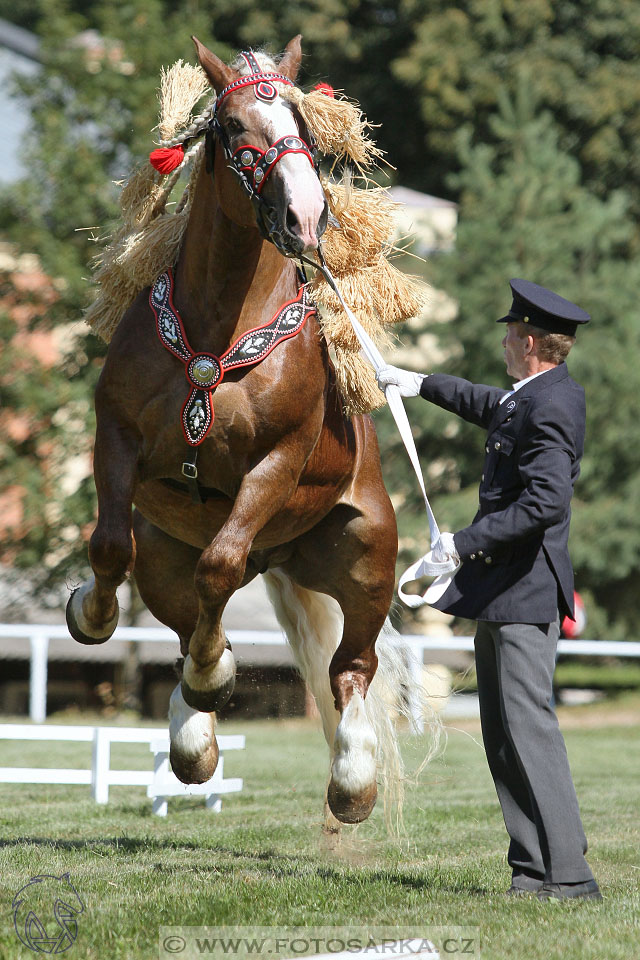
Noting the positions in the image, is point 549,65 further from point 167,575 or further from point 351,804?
point 351,804

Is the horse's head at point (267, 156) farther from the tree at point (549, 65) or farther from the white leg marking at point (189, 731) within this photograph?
the tree at point (549, 65)

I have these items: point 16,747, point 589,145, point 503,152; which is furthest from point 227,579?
point 589,145

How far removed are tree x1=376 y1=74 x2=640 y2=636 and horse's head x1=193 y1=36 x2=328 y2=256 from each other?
1180cm

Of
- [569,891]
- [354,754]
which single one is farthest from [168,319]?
[569,891]

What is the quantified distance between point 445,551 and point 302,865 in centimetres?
175

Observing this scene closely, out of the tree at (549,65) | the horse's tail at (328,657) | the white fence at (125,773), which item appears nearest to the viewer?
the horse's tail at (328,657)

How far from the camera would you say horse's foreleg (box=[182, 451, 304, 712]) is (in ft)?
13.7

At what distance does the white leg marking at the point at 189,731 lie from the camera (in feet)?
15.5

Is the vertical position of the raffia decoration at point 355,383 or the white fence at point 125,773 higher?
the raffia decoration at point 355,383

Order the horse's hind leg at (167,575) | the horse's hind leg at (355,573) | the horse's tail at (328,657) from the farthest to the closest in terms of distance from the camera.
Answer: the horse's tail at (328,657) < the horse's hind leg at (167,575) < the horse's hind leg at (355,573)

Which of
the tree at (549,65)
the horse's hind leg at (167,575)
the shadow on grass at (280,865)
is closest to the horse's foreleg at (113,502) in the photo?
the horse's hind leg at (167,575)

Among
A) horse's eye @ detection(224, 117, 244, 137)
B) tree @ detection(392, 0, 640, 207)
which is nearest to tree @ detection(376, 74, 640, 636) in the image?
tree @ detection(392, 0, 640, 207)

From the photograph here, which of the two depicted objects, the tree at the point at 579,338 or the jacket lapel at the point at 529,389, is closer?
the jacket lapel at the point at 529,389

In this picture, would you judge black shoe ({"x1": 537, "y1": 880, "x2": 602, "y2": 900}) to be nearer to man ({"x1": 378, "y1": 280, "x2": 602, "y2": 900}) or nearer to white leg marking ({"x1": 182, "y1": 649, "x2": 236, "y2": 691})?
man ({"x1": 378, "y1": 280, "x2": 602, "y2": 900})
